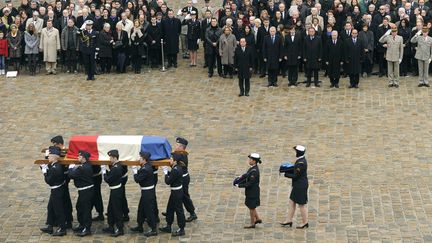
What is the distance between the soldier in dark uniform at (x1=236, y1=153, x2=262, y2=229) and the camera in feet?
62.9

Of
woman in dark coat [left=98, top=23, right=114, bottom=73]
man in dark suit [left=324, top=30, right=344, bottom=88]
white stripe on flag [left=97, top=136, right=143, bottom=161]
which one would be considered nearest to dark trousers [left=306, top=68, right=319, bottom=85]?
man in dark suit [left=324, top=30, right=344, bottom=88]

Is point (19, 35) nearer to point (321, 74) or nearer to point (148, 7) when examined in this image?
point (148, 7)

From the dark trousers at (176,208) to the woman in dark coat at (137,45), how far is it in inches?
467

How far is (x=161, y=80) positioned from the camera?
98.2 feet

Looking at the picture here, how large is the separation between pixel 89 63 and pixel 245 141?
275 inches

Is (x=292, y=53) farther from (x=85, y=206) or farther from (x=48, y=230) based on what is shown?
(x=48, y=230)

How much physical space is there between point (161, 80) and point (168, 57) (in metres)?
1.57

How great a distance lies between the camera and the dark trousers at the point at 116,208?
19156 millimetres

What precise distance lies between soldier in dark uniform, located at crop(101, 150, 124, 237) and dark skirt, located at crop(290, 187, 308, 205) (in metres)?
2.94

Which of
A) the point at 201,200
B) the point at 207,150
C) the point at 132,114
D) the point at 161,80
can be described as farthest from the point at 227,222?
the point at 161,80

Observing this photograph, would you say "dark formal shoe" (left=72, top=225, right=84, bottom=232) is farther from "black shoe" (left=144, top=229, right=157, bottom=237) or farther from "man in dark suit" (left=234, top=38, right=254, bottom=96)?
"man in dark suit" (left=234, top=38, right=254, bottom=96)

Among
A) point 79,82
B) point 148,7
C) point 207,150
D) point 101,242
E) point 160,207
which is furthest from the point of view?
point 148,7

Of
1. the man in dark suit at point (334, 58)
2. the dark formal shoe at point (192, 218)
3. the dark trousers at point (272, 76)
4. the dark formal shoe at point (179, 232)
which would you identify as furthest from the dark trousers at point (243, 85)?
the dark formal shoe at point (179, 232)

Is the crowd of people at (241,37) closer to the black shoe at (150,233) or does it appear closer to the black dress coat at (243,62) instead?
the black dress coat at (243,62)
